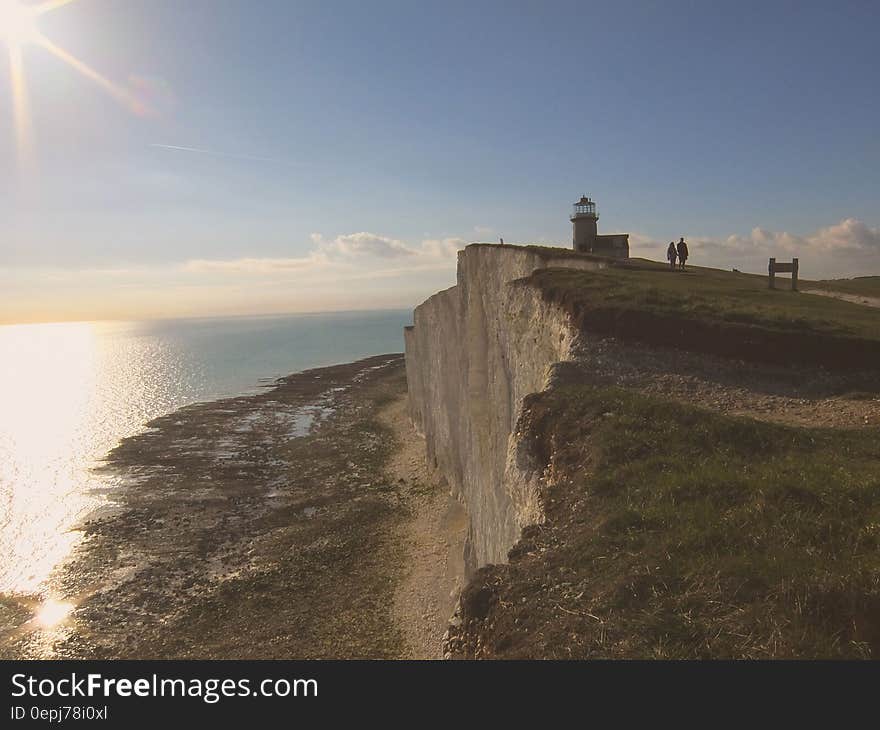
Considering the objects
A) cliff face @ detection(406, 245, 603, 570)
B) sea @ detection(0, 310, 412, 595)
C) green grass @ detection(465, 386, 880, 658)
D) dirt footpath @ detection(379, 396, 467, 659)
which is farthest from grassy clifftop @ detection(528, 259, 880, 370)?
sea @ detection(0, 310, 412, 595)

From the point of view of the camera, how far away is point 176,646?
1839 centimetres

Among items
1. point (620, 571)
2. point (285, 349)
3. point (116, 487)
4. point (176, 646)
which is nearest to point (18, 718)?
point (620, 571)

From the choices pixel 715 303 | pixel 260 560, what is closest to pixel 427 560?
pixel 260 560

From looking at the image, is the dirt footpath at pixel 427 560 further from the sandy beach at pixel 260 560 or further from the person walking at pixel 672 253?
the person walking at pixel 672 253

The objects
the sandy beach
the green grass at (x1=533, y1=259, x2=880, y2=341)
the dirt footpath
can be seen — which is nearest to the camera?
the green grass at (x1=533, y1=259, x2=880, y2=341)

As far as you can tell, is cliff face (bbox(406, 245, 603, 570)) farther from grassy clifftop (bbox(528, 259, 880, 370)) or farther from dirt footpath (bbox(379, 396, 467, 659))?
dirt footpath (bbox(379, 396, 467, 659))

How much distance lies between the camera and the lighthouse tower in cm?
3434

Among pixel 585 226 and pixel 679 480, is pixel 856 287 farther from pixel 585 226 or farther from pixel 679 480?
pixel 679 480

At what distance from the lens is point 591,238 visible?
113ft

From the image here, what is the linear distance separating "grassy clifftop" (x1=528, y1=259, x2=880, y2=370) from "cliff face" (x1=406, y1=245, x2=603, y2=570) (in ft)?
3.39

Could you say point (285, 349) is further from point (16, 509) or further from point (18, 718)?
point (18, 718)

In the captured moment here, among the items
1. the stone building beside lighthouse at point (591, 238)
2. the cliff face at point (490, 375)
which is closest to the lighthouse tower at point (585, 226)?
the stone building beside lighthouse at point (591, 238)

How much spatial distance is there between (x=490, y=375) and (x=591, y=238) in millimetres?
16813

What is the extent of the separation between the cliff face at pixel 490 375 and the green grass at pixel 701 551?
1652 mm
